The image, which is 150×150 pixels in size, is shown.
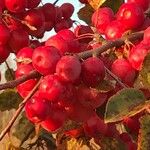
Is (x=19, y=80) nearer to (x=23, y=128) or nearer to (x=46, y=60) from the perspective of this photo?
(x=46, y=60)

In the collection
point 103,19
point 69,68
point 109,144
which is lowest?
point 109,144

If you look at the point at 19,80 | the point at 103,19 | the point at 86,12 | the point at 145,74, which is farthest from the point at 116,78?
the point at 86,12

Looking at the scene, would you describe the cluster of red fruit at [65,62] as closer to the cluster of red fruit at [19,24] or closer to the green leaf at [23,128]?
the cluster of red fruit at [19,24]

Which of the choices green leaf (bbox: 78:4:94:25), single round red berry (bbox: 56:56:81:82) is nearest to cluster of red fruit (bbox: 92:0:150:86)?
single round red berry (bbox: 56:56:81:82)

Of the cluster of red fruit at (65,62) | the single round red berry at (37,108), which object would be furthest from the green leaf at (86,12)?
the single round red berry at (37,108)

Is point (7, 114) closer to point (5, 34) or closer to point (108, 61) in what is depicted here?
point (5, 34)

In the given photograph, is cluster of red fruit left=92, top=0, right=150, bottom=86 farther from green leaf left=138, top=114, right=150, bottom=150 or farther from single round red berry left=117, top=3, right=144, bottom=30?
green leaf left=138, top=114, right=150, bottom=150

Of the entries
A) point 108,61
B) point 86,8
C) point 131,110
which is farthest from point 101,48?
point 86,8
